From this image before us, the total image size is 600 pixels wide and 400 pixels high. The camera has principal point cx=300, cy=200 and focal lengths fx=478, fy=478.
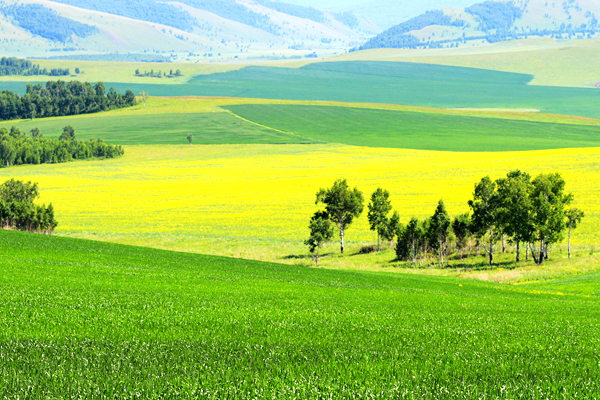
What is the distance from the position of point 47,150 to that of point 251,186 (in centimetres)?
8164

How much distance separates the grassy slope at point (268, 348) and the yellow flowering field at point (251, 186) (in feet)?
151

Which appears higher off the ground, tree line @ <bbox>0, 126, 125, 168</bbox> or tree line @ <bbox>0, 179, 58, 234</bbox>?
tree line @ <bbox>0, 126, 125, 168</bbox>

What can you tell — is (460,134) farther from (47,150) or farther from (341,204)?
(47,150)

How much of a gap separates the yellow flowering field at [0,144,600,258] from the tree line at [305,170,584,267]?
7.40 metres

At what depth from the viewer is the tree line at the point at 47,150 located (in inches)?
5758

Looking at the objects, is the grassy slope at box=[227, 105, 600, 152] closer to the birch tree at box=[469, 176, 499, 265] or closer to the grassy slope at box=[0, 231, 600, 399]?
the birch tree at box=[469, 176, 499, 265]

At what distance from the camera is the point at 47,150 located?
491ft

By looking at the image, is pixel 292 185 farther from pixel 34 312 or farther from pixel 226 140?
pixel 34 312

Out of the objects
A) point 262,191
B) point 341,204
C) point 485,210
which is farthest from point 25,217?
point 485,210

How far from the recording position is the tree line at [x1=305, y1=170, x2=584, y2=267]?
5269 centimetres

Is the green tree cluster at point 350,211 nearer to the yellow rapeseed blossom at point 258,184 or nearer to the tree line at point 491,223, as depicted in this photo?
the tree line at point 491,223

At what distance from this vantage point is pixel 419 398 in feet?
23.9

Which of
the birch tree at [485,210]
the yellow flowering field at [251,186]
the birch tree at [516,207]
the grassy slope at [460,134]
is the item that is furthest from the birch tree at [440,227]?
the grassy slope at [460,134]

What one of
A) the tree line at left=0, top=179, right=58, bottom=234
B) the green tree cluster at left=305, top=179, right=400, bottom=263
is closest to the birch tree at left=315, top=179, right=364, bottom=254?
the green tree cluster at left=305, top=179, right=400, bottom=263
